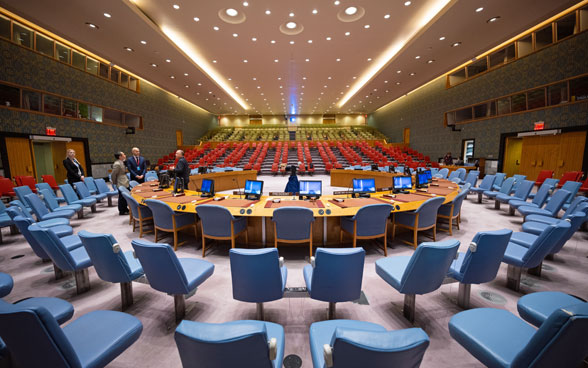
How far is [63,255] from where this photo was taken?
2.25 metres

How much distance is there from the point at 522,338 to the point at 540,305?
0.45m

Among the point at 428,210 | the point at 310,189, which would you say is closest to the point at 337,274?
the point at 310,189

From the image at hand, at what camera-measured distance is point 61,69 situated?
8.73 m

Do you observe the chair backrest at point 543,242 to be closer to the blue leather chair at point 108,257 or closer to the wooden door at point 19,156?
the blue leather chair at point 108,257

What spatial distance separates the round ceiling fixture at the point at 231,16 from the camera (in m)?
6.48

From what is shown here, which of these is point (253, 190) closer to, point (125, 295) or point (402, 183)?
point (125, 295)

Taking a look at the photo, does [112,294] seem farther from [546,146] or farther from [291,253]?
[546,146]

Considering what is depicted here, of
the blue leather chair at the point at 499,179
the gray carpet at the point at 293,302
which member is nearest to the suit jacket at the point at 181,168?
the gray carpet at the point at 293,302

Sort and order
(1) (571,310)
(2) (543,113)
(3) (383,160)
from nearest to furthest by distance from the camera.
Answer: (1) (571,310)
(2) (543,113)
(3) (383,160)

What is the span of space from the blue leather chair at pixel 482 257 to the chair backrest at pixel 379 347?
57.3 inches

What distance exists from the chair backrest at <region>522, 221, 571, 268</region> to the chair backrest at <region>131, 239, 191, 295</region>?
3.31 m

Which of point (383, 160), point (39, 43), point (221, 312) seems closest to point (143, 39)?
point (39, 43)

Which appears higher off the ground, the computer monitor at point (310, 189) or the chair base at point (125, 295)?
the computer monitor at point (310, 189)

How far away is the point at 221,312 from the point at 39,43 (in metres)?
11.9
